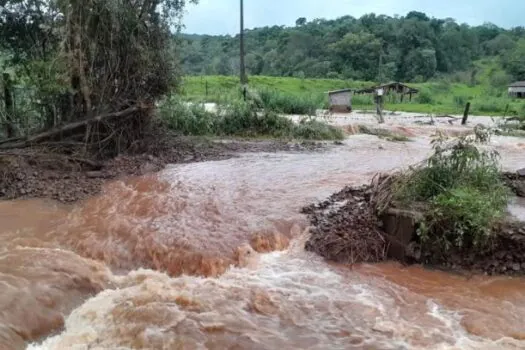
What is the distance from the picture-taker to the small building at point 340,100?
93.1 feet

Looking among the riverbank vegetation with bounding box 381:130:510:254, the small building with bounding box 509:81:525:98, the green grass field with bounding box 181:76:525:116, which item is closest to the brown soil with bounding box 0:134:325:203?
the riverbank vegetation with bounding box 381:130:510:254

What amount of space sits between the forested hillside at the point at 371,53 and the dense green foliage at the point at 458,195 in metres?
42.1

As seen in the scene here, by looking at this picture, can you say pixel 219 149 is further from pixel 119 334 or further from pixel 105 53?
pixel 119 334

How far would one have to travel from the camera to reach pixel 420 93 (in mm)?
40219

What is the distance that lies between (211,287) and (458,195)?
3.25 metres

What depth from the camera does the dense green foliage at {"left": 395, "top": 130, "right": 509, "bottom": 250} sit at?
6.16 m

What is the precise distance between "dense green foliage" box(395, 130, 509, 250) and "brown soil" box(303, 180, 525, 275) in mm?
176

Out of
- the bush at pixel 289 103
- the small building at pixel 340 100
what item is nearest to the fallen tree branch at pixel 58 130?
the bush at pixel 289 103

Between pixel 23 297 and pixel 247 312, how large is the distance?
2234 mm

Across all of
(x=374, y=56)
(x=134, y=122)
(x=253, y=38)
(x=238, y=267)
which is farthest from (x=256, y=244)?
(x=253, y=38)

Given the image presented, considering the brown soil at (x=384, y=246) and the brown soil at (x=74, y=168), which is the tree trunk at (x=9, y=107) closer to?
the brown soil at (x=74, y=168)

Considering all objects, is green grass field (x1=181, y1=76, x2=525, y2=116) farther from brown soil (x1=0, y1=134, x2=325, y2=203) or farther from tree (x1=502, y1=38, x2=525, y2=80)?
brown soil (x1=0, y1=134, x2=325, y2=203)

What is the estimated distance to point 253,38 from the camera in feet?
223

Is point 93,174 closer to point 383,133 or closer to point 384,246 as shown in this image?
point 384,246
